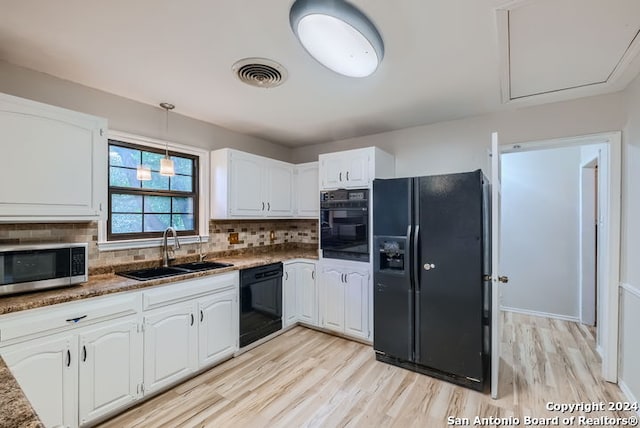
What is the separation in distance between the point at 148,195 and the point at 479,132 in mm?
3327

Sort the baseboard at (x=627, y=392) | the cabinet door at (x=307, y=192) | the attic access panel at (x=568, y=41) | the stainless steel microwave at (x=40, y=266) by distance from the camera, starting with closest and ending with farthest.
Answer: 1. the attic access panel at (x=568, y=41)
2. the stainless steel microwave at (x=40, y=266)
3. the baseboard at (x=627, y=392)
4. the cabinet door at (x=307, y=192)

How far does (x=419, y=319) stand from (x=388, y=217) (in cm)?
93

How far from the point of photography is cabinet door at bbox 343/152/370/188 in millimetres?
3143

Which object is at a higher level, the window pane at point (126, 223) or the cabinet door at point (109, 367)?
the window pane at point (126, 223)

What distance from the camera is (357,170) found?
3.20 metres

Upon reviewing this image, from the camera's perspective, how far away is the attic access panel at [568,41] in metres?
1.48

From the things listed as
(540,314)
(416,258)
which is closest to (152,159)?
(416,258)

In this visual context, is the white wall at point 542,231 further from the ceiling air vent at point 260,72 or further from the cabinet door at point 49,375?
the cabinet door at point 49,375

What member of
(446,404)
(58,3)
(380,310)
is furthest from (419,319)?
(58,3)

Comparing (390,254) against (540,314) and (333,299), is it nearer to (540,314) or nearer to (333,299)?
(333,299)

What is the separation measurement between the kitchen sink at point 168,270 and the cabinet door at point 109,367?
397mm

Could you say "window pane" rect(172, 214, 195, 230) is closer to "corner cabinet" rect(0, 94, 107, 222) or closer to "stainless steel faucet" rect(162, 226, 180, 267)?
"stainless steel faucet" rect(162, 226, 180, 267)

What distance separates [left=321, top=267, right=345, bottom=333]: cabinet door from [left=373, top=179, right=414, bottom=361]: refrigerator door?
1.75 ft

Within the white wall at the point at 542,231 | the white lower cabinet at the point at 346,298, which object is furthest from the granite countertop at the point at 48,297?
the white wall at the point at 542,231
